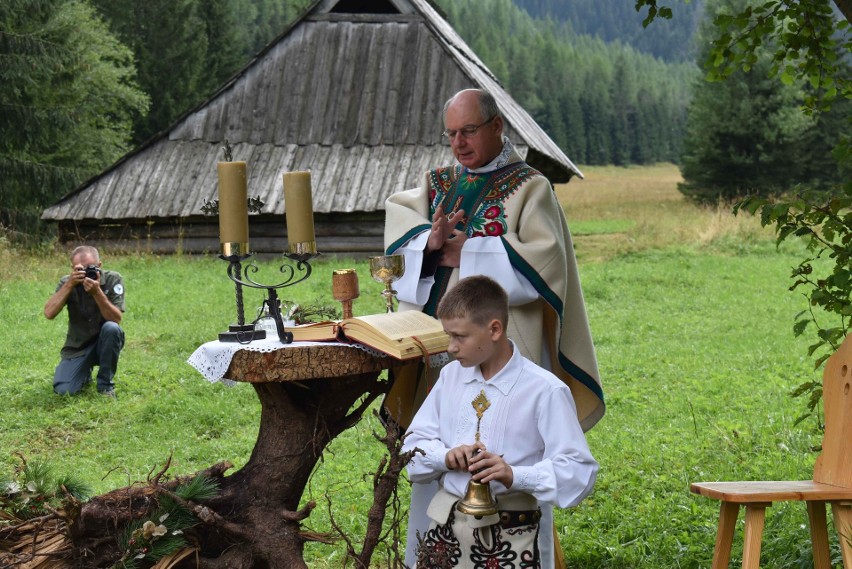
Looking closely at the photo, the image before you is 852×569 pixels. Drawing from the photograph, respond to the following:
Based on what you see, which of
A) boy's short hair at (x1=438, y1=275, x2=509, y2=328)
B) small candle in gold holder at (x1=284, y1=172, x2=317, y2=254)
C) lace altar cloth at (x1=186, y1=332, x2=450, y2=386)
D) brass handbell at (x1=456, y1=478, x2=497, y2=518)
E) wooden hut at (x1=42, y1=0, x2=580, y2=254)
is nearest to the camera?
A: brass handbell at (x1=456, y1=478, x2=497, y2=518)

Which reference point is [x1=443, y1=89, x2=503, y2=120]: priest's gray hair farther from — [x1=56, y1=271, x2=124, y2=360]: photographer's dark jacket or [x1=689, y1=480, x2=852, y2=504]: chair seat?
[x1=56, y1=271, x2=124, y2=360]: photographer's dark jacket

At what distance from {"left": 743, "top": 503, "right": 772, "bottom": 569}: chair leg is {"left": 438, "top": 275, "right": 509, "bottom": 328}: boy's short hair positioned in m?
1.03

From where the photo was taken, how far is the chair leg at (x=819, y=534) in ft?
12.1

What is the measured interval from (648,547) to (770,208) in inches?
71.0

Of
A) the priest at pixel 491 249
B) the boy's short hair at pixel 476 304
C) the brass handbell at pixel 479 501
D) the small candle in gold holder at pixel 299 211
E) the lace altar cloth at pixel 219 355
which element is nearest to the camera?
the brass handbell at pixel 479 501

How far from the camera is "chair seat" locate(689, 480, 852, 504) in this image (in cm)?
343

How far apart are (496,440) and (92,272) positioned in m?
5.61

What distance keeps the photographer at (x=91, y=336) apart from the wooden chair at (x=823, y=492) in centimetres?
597

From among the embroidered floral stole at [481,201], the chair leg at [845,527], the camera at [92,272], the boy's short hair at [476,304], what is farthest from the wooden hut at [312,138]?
the chair leg at [845,527]

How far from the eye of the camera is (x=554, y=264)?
4.26 metres

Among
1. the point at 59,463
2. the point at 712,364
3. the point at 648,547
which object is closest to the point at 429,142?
the point at 712,364

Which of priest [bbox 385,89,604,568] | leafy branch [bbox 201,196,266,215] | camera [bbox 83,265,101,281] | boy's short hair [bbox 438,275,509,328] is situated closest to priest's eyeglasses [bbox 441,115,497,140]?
priest [bbox 385,89,604,568]

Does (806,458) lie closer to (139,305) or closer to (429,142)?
(139,305)

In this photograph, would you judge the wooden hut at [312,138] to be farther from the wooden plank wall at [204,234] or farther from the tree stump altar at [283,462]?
the tree stump altar at [283,462]
